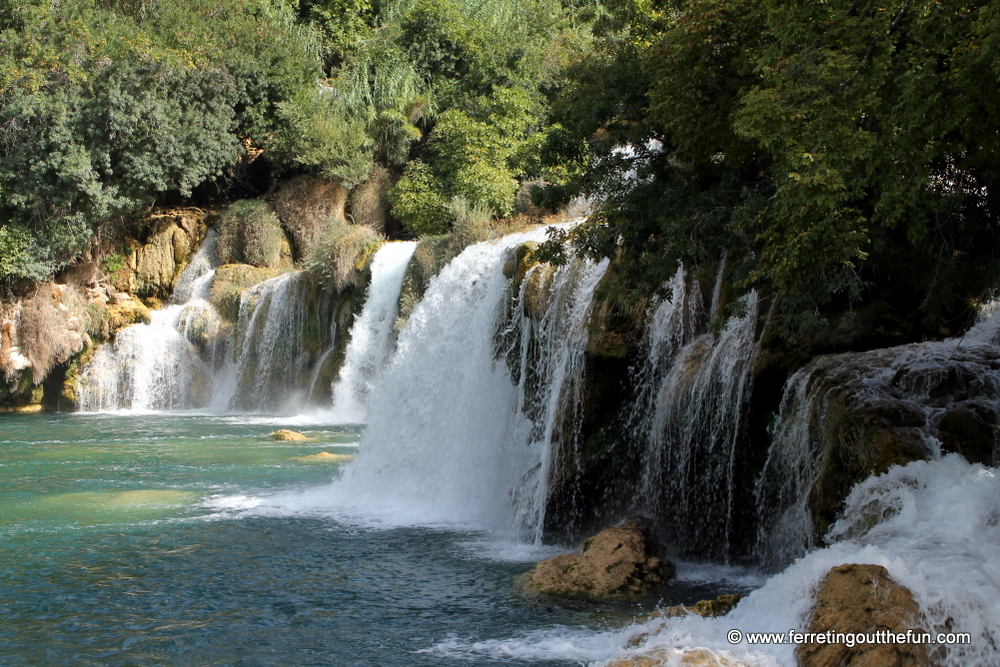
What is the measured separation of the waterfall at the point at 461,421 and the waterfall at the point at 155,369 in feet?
40.7

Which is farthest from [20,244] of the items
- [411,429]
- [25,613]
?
[25,613]

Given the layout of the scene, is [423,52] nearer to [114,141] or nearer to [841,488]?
[114,141]

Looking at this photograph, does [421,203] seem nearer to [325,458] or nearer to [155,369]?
[155,369]

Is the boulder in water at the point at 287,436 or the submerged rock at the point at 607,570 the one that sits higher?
the boulder in water at the point at 287,436

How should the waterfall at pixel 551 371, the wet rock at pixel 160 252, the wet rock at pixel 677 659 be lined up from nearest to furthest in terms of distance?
the wet rock at pixel 677 659 < the waterfall at pixel 551 371 < the wet rock at pixel 160 252

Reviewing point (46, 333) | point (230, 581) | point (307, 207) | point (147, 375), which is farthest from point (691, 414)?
point (307, 207)

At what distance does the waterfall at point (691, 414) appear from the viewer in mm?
9438

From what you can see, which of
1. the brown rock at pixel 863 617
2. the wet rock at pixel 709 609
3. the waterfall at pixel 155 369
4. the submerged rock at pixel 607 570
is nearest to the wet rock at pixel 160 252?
the waterfall at pixel 155 369

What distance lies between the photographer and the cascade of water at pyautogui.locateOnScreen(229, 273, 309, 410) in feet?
82.7

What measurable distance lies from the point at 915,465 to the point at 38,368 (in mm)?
25105

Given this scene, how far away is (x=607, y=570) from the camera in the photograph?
892cm

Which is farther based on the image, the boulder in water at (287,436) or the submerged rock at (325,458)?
the boulder in water at (287,436)

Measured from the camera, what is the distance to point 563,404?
37.4 ft

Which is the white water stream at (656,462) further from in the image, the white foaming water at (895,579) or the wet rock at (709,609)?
the wet rock at (709,609)
